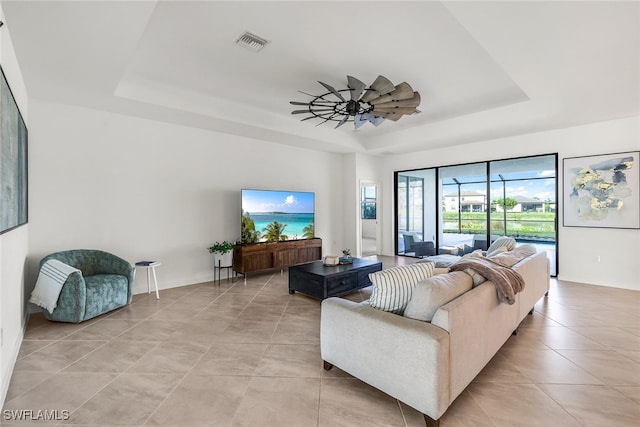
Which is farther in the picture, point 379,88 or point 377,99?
point 377,99

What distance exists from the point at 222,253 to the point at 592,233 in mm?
6171

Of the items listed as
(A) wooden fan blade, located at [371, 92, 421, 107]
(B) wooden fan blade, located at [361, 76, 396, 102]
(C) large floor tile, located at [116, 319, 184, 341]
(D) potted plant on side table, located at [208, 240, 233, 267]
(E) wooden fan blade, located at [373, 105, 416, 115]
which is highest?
(B) wooden fan blade, located at [361, 76, 396, 102]

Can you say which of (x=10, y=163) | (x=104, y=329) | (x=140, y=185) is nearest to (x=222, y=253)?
(x=140, y=185)

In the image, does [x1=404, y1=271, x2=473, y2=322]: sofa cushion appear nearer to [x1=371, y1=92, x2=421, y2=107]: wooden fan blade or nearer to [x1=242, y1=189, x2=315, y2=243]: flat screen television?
[x1=371, y1=92, x2=421, y2=107]: wooden fan blade

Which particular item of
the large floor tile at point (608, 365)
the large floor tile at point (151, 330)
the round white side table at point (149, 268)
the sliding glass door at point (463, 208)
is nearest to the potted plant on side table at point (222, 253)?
the round white side table at point (149, 268)

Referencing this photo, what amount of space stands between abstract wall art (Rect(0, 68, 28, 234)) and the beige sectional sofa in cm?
250

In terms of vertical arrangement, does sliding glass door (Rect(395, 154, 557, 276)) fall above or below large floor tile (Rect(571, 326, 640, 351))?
above

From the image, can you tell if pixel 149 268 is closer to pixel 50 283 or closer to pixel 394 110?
pixel 50 283

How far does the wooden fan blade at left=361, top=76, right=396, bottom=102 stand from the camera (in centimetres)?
304

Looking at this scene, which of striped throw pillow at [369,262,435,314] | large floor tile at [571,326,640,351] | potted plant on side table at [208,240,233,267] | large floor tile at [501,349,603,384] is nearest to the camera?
striped throw pillow at [369,262,435,314]

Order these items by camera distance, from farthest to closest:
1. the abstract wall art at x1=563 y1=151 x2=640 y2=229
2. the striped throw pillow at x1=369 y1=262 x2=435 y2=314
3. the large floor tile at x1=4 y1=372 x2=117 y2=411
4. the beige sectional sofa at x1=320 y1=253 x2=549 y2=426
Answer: the abstract wall art at x1=563 y1=151 x2=640 y2=229
the striped throw pillow at x1=369 y1=262 x2=435 y2=314
the large floor tile at x1=4 y1=372 x2=117 y2=411
the beige sectional sofa at x1=320 y1=253 x2=549 y2=426

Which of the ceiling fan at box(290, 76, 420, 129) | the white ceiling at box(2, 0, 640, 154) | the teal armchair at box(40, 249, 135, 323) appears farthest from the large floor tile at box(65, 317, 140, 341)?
the ceiling fan at box(290, 76, 420, 129)

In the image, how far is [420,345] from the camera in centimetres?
169

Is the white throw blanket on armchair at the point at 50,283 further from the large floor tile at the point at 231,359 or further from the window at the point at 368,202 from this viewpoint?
the window at the point at 368,202
